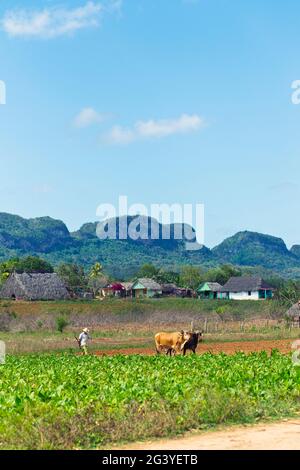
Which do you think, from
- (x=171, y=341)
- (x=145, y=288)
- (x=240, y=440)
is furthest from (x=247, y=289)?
(x=240, y=440)

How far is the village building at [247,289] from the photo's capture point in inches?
3839

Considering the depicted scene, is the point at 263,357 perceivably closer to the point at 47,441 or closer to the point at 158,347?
the point at 158,347

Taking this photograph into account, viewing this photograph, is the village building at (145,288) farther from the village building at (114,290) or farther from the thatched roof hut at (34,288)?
the thatched roof hut at (34,288)

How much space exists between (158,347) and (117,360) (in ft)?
22.0

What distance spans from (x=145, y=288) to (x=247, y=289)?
13414 mm

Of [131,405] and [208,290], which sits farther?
[208,290]

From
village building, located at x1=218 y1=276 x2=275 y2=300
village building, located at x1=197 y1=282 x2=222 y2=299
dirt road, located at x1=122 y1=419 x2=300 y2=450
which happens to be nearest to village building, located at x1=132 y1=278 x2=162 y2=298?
village building, located at x1=197 y1=282 x2=222 y2=299

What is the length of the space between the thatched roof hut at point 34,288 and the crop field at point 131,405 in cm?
5645

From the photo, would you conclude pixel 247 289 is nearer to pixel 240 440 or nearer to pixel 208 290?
pixel 208 290

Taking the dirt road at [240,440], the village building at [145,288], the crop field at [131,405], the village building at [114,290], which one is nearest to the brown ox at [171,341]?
the crop field at [131,405]

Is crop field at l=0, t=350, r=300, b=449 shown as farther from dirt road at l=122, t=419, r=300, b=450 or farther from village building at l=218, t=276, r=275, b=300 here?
village building at l=218, t=276, r=275, b=300

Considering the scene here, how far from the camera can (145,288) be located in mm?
99312

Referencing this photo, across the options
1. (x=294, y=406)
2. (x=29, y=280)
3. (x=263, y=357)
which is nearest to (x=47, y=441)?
(x=294, y=406)
